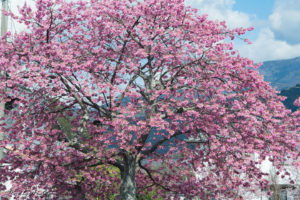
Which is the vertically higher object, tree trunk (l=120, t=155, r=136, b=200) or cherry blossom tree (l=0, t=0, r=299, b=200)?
cherry blossom tree (l=0, t=0, r=299, b=200)

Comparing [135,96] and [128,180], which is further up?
[135,96]

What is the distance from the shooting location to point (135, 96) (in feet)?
36.4

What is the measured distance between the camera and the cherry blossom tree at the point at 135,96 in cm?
1071

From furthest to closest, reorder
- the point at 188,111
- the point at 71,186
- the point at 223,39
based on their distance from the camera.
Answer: the point at 71,186 → the point at 223,39 → the point at 188,111

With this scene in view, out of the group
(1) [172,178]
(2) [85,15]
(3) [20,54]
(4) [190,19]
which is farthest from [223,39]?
(3) [20,54]

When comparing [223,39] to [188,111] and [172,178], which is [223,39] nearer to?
[188,111]

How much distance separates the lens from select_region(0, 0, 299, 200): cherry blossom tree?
10.7 meters

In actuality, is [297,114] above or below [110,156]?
above

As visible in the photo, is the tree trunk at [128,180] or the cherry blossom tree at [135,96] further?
the tree trunk at [128,180]

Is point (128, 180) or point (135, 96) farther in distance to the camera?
point (128, 180)

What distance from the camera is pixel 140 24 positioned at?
11992mm

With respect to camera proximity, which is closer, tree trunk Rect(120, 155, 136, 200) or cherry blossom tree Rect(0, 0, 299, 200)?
cherry blossom tree Rect(0, 0, 299, 200)

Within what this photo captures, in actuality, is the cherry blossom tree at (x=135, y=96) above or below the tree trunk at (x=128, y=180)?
above

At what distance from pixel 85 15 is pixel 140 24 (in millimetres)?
2084
